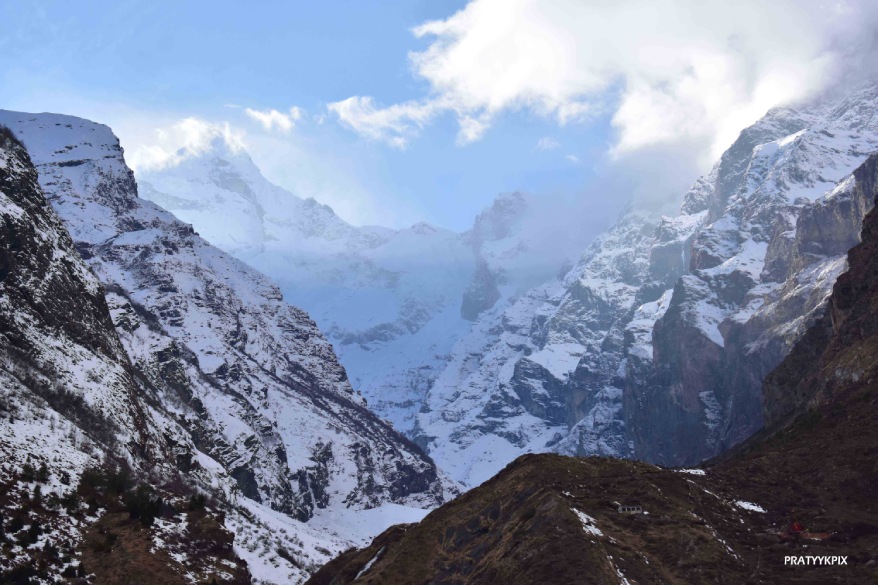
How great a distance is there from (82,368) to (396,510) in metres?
123

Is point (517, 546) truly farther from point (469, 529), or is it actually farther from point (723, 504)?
point (723, 504)

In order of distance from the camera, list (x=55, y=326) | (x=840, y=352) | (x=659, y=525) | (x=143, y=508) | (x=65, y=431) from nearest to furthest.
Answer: (x=659, y=525), (x=143, y=508), (x=65, y=431), (x=55, y=326), (x=840, y=352)

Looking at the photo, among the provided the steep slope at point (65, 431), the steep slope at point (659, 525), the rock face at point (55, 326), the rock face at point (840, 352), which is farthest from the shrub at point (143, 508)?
the rock face at point (840, 352)

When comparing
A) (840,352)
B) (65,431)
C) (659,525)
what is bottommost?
(659,525)

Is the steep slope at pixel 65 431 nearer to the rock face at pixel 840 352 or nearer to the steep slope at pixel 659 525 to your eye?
the steep slope at pixel 659 525

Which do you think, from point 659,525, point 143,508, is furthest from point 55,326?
point 659,525

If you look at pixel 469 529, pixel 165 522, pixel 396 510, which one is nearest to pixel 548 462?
pixel 469 529

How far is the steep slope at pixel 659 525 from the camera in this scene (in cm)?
3356

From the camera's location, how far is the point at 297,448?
192 meters

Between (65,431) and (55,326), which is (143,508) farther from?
(55,326)

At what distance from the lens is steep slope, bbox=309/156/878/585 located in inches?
1321

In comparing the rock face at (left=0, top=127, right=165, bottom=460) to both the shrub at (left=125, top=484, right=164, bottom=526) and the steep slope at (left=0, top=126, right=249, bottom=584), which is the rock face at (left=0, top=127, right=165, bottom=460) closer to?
the steep slope at (left=0, top=126, right=249, bottom=584)

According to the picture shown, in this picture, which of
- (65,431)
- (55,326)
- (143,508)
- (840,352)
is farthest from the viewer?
(840,352)

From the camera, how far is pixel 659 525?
1502 inches
